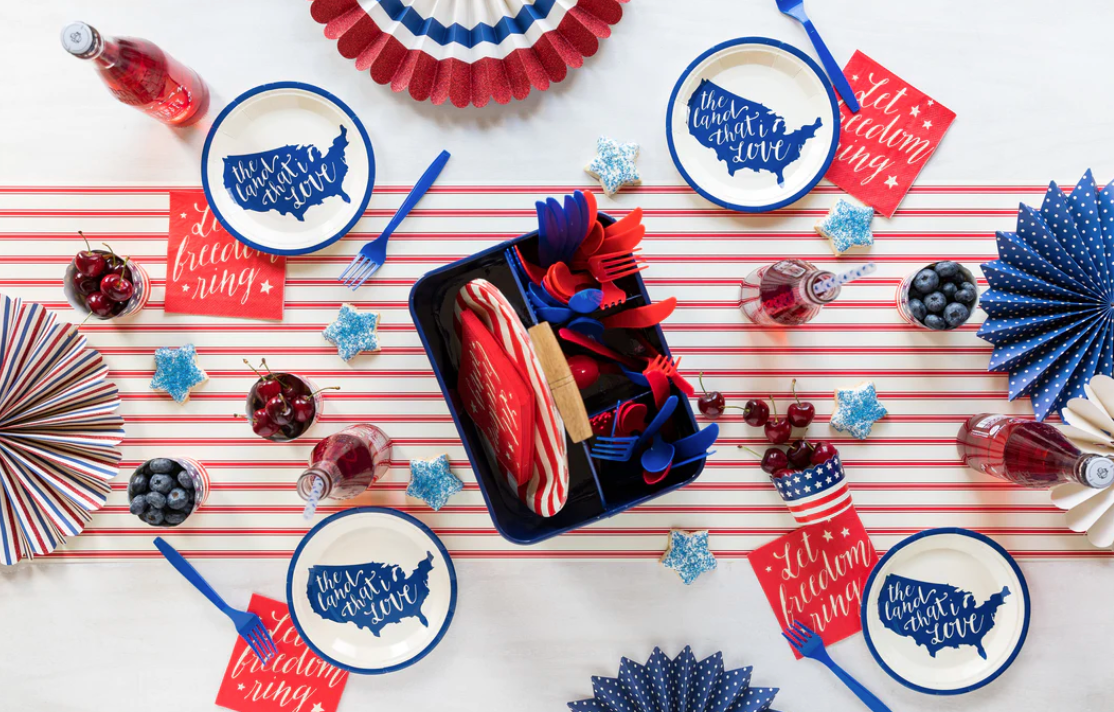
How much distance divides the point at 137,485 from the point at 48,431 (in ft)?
0.68

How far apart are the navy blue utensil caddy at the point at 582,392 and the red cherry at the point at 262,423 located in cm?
30

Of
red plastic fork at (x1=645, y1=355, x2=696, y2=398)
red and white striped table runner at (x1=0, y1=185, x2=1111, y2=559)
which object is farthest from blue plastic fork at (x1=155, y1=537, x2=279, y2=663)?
red plastic fork at (x1=645, y1=355, x2=696, y2=398)

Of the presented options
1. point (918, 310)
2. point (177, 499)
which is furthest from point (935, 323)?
point (177, 499)

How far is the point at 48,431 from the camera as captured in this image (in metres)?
1.14

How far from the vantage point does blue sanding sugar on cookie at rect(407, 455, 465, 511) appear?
115 cm

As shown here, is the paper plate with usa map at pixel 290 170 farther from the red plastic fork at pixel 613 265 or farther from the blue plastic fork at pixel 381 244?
the red plastic fork at pixel 613 265

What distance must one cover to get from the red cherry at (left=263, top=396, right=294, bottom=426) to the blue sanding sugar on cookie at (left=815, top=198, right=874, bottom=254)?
0.96 metres

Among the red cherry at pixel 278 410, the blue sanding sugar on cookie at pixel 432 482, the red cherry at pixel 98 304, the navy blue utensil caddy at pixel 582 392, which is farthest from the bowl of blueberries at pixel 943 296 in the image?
the red cherry at pixel 98 304

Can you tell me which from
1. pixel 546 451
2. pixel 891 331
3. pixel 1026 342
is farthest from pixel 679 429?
pixel 1026 342

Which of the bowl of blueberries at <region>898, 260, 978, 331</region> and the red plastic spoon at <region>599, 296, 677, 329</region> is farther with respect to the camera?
the bowl of blueberries at <region>898, 260, 978, 331</region>

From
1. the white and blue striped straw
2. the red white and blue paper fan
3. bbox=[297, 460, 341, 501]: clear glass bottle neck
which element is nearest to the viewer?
the white and blue striped straw

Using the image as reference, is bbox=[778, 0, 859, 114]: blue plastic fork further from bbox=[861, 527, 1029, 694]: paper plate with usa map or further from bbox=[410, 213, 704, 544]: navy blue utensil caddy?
bbox=[861, 527, 1029, 694]: paper plate with usa map

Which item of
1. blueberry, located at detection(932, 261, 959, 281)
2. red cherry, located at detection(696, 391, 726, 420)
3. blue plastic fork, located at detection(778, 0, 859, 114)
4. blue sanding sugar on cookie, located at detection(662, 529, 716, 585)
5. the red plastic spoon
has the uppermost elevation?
blue plastic fork, located at detection(778, 0, 859, 114)

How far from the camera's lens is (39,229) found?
1188 millimetres
